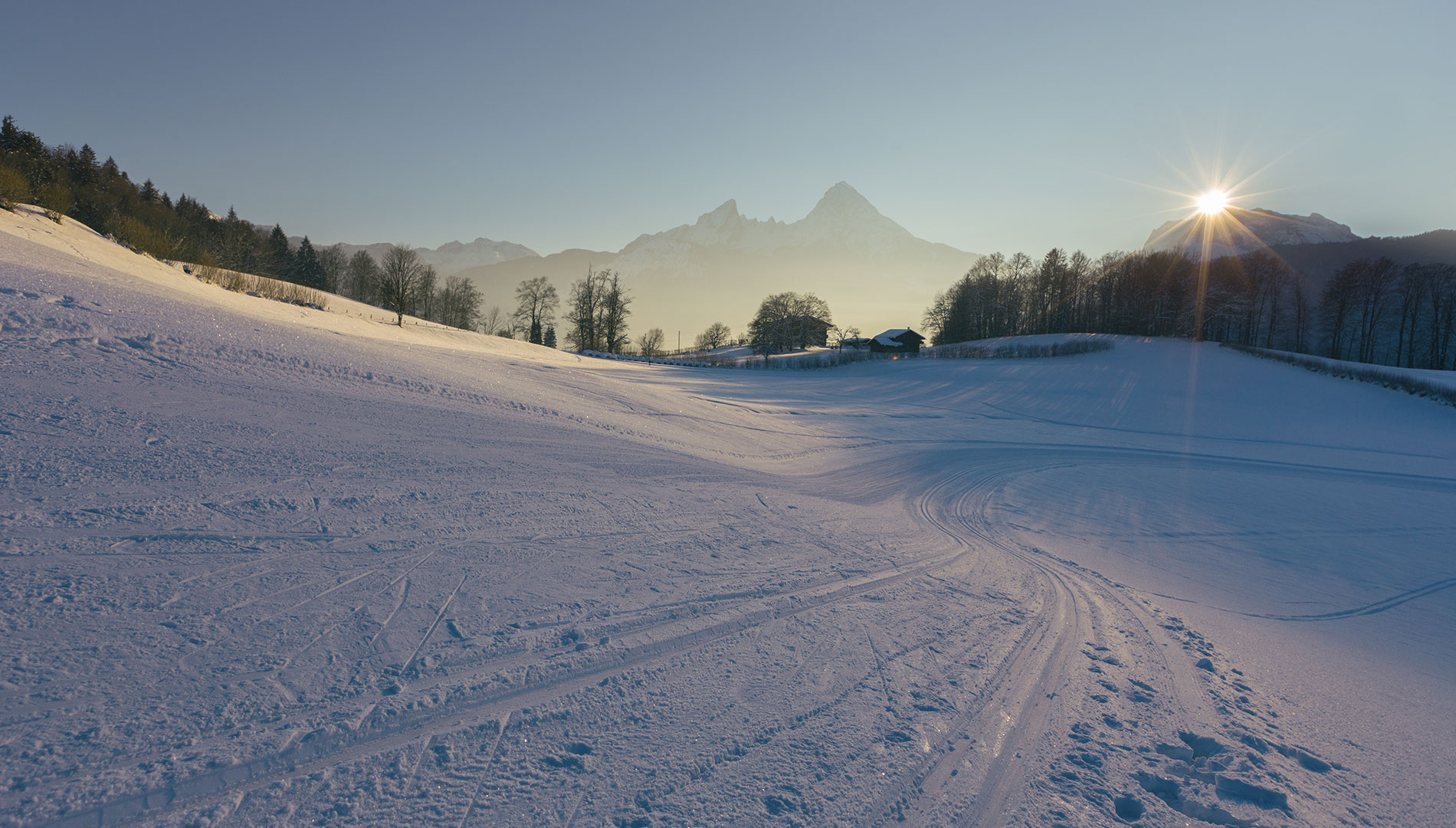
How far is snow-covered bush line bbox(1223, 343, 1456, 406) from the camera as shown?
24188mm

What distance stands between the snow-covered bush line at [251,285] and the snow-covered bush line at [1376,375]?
4771cm

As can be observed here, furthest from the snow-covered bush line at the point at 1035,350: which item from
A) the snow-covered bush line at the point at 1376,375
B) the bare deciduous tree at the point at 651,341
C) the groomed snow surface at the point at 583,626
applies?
the bare deciduous tree at the point at 651,341

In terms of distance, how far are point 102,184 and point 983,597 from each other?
3343 inches

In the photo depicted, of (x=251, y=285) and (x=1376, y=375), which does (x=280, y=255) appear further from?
(x=1376, y=375)

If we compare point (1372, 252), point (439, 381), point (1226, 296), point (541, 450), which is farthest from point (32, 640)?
point (1372, 252)

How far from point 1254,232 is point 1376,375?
9085 cm

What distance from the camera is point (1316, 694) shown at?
371 cm

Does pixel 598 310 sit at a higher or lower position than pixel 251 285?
higher

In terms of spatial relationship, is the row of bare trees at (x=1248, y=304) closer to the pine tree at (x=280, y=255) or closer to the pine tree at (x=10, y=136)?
the pine tree at (x=280, y=255)

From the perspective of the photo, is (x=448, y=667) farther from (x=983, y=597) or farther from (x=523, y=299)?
A: (x=523, y=299)

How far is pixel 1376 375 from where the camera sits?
1089 inches

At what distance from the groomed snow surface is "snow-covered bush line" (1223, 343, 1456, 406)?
26415mm

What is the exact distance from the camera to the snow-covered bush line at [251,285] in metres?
17.4

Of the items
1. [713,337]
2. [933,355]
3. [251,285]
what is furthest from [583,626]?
[713,337]
